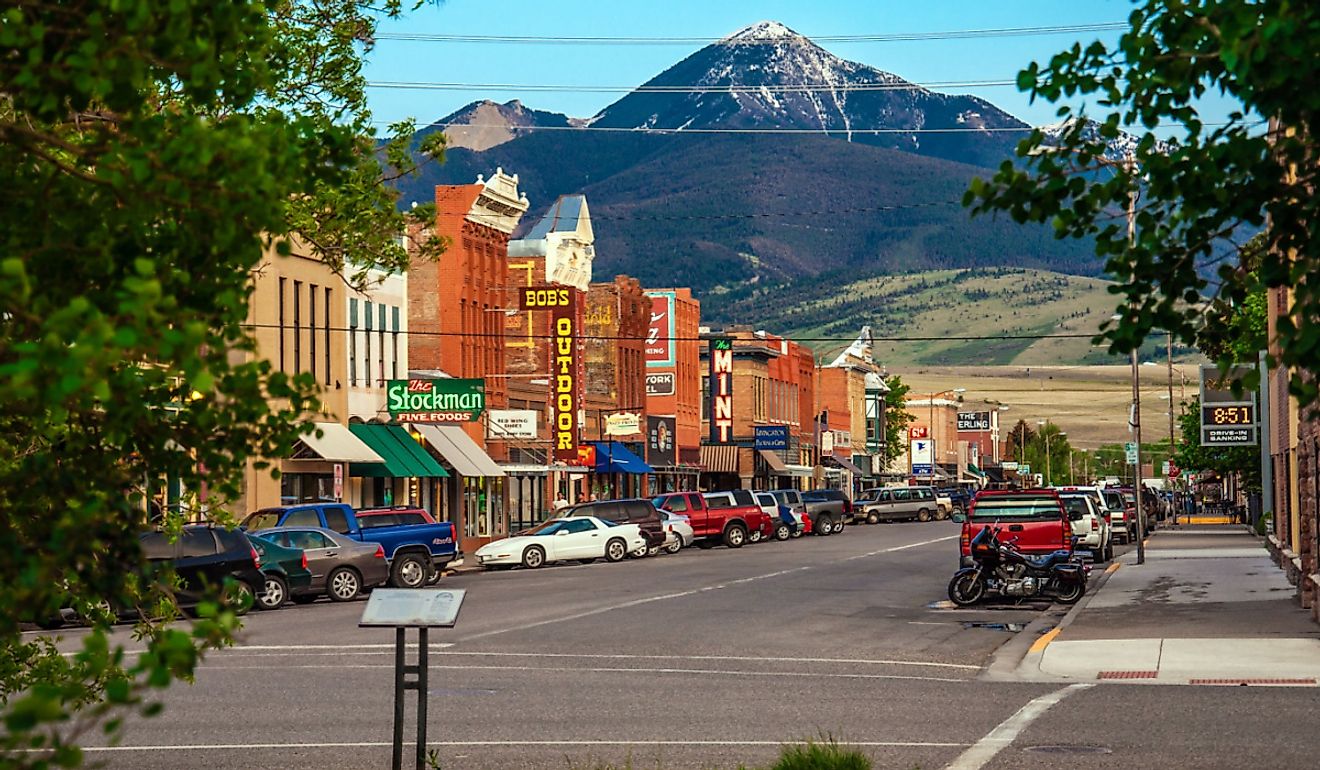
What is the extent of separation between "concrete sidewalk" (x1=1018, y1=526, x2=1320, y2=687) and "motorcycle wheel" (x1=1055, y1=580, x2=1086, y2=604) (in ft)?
0.97

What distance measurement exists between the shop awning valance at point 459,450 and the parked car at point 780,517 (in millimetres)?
10846

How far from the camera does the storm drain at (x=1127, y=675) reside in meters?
19.8

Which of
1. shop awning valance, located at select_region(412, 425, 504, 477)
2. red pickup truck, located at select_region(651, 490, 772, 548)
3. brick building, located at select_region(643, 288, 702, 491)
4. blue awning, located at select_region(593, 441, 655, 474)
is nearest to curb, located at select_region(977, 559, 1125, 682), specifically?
shop awning valance, located at select_region(412, 425, 504, 477)

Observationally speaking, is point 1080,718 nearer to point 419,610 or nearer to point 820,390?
point 419,610

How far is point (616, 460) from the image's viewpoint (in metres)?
77.8

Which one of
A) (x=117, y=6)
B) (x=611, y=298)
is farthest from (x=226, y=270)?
(x=611, y=298)

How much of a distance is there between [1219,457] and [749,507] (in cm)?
2553

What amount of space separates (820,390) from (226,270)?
129837mm

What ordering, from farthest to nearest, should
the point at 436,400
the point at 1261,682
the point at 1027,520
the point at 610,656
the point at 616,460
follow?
1. the point at 616,460
2. the point at 436,400
3. the point at 1027,520
4. the point at 610,656
5. the point at 1261,682

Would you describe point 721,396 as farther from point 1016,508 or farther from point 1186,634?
point 1186,634

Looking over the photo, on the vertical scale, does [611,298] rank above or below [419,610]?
above

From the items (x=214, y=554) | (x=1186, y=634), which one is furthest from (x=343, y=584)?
(x=1186, y=634)

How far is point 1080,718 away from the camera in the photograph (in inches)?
627

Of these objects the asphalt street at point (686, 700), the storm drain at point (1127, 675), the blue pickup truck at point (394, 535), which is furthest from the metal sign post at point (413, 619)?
the blue pickup truck at point (394, 535)
